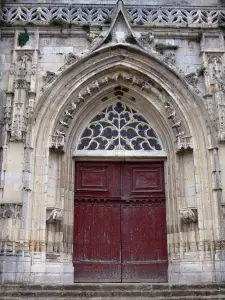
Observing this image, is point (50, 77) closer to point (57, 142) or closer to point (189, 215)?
point (57, 142)

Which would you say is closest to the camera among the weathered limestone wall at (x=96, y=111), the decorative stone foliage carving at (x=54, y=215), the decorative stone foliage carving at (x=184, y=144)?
the weathered limestone wall at (x=96, y=111)

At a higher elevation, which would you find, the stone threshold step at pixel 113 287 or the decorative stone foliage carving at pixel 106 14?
the decorative stone foliage carving at pixel 106 14

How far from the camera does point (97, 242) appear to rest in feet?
32.0

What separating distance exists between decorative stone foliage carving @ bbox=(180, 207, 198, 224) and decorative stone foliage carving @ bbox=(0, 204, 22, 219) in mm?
3416

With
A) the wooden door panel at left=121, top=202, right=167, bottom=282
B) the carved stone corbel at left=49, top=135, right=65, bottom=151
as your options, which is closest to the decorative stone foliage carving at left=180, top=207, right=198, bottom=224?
the wooden door panel at left=121, top=202, right=167, bottom=282

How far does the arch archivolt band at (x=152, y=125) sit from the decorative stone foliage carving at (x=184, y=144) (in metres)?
0.02

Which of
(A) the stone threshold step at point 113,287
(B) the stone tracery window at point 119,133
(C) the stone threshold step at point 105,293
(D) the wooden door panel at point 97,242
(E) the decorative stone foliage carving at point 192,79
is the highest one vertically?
(E) the decorative stone foliage carving at point 192,79

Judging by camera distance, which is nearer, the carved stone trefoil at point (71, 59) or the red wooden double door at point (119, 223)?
the red wooden double door at point (119, 223)

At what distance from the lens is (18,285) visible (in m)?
7.59

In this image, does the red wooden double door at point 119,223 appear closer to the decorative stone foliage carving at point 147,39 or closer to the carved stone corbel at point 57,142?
the carved stone corbel at point 57,142

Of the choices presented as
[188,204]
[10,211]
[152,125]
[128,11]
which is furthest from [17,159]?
[128,11]

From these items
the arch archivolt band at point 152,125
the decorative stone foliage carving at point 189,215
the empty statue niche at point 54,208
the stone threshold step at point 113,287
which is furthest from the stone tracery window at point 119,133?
the stone threshold step at point 113,287

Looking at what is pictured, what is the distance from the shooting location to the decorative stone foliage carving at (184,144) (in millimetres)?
9625

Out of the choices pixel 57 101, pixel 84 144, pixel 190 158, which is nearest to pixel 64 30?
pixel 57 101
